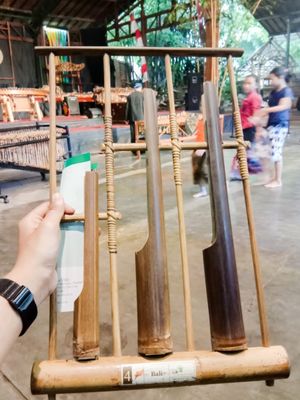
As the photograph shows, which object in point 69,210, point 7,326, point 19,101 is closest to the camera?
point 7,326

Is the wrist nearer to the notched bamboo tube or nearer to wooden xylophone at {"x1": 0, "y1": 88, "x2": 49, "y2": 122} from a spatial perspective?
the notched bamboo tube

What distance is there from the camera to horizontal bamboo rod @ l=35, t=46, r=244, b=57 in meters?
1.07

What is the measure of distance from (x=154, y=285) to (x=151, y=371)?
0.64 feet

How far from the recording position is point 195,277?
2.17 m

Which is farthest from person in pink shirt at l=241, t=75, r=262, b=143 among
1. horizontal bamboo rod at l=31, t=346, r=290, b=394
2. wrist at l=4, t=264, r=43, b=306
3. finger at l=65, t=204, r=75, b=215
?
wrist at l=4, t=264, r=43, b=306

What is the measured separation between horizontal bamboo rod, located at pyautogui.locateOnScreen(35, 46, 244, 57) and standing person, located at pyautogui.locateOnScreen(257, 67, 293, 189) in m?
2.74

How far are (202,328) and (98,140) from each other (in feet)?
21.6

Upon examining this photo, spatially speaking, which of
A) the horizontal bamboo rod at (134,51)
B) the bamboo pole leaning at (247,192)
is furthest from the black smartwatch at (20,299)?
the horizontal bamboo rod at (134,51)

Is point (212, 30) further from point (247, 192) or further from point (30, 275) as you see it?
point (30, 275)

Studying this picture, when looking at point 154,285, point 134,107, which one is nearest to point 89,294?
point 154,285

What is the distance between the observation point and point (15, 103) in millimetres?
8523

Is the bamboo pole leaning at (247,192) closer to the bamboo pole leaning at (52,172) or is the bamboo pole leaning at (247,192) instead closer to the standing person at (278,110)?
the bamboo pole leaning at (52,172)

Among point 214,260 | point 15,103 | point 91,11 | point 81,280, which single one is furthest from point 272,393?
point 91,11

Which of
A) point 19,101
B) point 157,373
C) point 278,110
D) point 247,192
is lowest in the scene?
point 157,373
